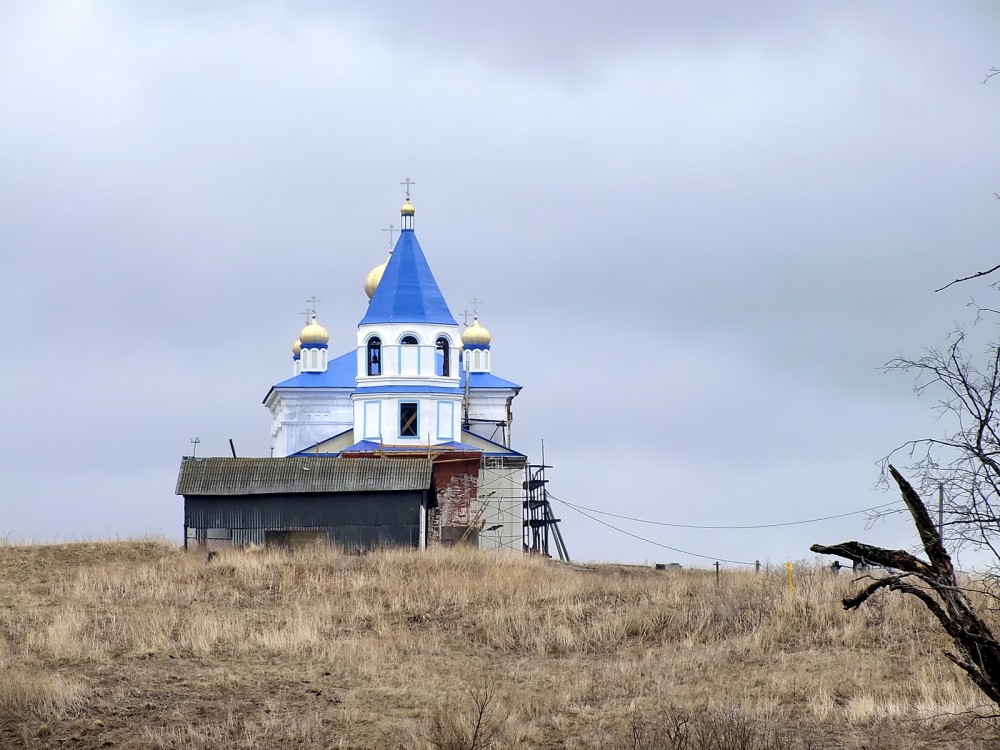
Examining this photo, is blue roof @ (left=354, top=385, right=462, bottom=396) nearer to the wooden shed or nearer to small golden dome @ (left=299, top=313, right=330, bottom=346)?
the wooden shed

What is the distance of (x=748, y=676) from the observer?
17.6m

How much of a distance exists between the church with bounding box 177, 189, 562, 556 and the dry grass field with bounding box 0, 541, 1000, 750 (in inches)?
297

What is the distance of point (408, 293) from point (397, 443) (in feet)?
15.7

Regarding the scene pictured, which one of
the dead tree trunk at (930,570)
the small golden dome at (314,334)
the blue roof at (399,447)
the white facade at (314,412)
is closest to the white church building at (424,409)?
the blue roof at (399,447)

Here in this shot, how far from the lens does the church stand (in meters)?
34.6

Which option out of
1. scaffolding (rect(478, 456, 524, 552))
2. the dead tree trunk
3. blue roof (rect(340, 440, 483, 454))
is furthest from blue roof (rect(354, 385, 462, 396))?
the dead tree trunk

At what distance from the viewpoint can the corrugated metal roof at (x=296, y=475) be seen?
113 ft

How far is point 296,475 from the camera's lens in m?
34.8

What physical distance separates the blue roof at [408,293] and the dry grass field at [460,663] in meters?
18.9

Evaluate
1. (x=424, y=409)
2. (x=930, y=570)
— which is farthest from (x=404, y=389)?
(x=930, y=570)

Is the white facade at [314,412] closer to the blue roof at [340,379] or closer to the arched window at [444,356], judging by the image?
the blue roof at [340,379]

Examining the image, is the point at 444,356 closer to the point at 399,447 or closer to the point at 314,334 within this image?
the point at 399,447

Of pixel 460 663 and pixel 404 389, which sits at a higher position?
pixel 404 389

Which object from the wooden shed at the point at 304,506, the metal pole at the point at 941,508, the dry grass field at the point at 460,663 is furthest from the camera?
the wooden shed at the point at 304,506
